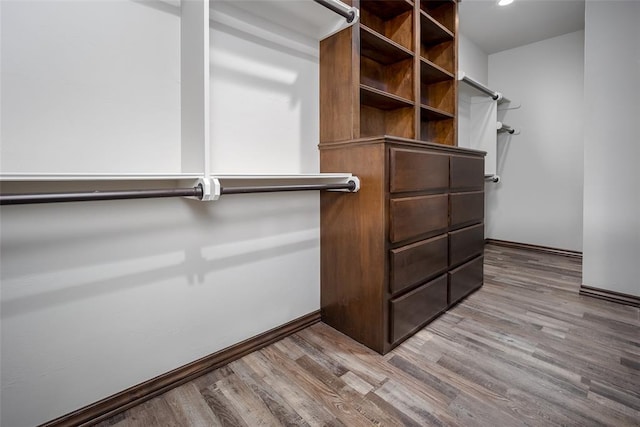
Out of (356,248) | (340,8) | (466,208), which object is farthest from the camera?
(466,208)

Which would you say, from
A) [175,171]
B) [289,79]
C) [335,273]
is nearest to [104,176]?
[175,171]

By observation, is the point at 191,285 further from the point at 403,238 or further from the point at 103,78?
the point at 403,238

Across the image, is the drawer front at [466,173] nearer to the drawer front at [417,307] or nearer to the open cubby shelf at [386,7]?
the drawer front at [417,307]

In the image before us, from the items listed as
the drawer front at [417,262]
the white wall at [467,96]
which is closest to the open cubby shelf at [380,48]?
the drawer front at [417,262]

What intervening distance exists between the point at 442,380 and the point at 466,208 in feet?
4.13

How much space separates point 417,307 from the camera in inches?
71.7

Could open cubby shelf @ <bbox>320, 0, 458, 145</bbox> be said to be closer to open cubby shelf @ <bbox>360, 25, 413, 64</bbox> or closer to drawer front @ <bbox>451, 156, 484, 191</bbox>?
open cubby shelf @ <bbox>360, 25, 413, 64</bbox>

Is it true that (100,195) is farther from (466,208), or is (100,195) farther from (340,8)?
(466,208)

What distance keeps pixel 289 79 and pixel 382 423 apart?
1685 mm

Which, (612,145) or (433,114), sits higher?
(433,114)

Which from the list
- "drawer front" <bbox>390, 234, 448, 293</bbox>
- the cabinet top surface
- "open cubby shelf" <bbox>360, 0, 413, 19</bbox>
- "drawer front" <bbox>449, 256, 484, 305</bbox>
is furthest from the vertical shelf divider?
"drawer front" <bbox>449, 256, 484, 305</bbox>

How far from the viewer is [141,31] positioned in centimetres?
125

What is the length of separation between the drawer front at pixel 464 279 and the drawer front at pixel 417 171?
639mm

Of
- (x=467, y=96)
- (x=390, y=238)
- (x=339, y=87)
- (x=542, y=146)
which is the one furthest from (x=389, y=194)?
(x=542, y=146)
